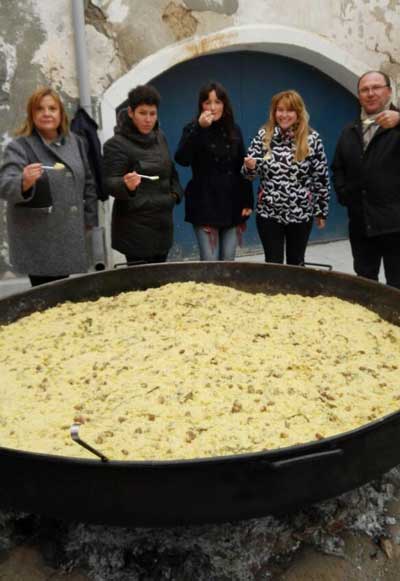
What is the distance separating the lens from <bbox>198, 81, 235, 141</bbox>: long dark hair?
3.57 meters

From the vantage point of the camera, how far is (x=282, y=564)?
1840mm

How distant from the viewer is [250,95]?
19.9ft

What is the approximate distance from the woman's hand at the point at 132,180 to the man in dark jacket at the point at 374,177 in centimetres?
123

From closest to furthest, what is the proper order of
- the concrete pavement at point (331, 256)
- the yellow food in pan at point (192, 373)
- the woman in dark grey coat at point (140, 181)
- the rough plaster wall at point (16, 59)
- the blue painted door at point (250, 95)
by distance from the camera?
the yellow food in pan at point (192, 373) → the woman in dark grey coat at point (140, 181) → the rough plaster wall at point (16, 59) → the blue painted door at point (250, 95) → the concrete pavement at point (331, 256)

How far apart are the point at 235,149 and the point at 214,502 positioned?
2748 mm

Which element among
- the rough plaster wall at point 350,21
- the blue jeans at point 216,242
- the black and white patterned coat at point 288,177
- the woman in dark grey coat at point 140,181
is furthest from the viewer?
the rough plaster wall at point 350,21

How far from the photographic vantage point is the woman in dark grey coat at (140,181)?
10.7 ft

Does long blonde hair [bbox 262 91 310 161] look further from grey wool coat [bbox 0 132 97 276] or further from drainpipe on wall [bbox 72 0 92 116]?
drainpipe on wall [bbox 72 0 92 116]

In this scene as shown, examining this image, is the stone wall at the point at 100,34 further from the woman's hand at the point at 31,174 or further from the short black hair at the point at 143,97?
the woman's hand at the point at 31,174

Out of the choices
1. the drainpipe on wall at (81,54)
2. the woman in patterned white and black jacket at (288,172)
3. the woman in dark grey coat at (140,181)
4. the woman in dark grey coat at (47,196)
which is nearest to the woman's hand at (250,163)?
the woman in patterned white and black jacket at (288,172)

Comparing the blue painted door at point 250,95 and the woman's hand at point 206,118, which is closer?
the woman's hand at point 206,118

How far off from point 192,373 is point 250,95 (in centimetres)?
463

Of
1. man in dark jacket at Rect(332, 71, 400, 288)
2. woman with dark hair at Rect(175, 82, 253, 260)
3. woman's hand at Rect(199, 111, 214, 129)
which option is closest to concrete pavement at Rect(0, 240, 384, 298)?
man in dark jacket at Rect(332, 71, 400, 288)

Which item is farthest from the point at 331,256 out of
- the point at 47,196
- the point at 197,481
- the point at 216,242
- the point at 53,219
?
the point at 197,481
